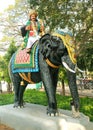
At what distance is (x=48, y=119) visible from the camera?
18.3 ft

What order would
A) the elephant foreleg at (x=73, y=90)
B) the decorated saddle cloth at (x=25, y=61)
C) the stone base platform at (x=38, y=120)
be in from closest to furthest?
1. the stone base platform at (x=38, y=120)
2. the elephant foreleg at (x=73, y=90)
3. the decorated saddle cloth at (x=25, y=61)

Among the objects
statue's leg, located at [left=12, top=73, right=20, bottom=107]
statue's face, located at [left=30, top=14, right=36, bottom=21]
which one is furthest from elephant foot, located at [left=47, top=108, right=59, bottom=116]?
statue's face, located at [left=30, top=14, right=36, bottom=21]

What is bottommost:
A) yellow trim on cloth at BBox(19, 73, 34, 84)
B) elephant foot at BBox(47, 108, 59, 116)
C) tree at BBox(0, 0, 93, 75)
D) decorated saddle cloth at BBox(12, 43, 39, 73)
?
elephant foot at BBox(47, 108, 59, 116)

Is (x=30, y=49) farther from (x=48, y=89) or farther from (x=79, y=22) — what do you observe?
(x=79, y=22)

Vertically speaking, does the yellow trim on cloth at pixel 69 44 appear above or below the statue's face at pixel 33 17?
below

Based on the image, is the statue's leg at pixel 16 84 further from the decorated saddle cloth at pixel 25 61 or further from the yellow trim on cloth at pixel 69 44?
the yellow trim on cloth at pixel 69 44

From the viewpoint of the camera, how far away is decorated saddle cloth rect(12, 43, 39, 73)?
6363mm

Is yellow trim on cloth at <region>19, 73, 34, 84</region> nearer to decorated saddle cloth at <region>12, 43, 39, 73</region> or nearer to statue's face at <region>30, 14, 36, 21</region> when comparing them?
decorated saddle cloth at <region>12, 43, 39, 73</region>

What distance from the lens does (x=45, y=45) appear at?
6.04 m

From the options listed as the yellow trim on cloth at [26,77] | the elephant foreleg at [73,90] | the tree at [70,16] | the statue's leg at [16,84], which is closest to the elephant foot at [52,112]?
the elephant foreleg at [73,90]

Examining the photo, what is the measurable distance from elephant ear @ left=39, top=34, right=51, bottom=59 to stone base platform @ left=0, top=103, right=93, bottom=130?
1259mm

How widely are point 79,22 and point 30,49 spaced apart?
6897 millimetres

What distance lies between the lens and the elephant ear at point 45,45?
5.96m

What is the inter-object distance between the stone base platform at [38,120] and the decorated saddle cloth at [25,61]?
943 millimetres
